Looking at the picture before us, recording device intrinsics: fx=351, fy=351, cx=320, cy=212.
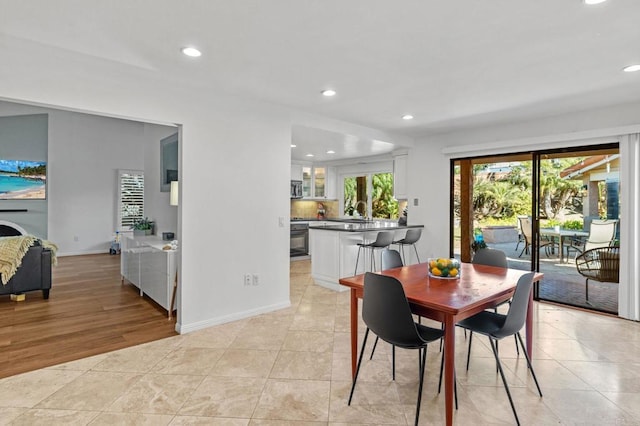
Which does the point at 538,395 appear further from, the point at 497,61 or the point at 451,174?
the point at 451,174

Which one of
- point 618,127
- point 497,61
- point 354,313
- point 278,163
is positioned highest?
point 497,61

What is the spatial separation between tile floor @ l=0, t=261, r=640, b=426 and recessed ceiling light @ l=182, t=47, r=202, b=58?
2.43 meters

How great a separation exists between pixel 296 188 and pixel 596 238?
555 centimetres

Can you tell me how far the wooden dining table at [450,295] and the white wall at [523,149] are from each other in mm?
2155

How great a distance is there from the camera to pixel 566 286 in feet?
15.4

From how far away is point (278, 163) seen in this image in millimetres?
4105

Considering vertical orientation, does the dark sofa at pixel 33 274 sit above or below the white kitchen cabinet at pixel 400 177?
below

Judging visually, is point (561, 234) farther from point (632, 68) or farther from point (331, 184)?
point (331, 184)

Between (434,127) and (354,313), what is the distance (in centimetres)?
370

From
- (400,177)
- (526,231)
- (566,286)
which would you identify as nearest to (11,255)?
(400,177)

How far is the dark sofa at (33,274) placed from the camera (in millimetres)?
4352

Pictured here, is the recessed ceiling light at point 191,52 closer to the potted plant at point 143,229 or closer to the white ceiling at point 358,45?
the white ceiling at point 358,45

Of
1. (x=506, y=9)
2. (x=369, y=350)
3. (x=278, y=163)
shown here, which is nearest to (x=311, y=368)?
(x=369, y=350)

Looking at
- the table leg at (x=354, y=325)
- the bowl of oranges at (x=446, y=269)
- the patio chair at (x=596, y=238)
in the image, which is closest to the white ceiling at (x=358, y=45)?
the patio chair at (x=596, y=238)
